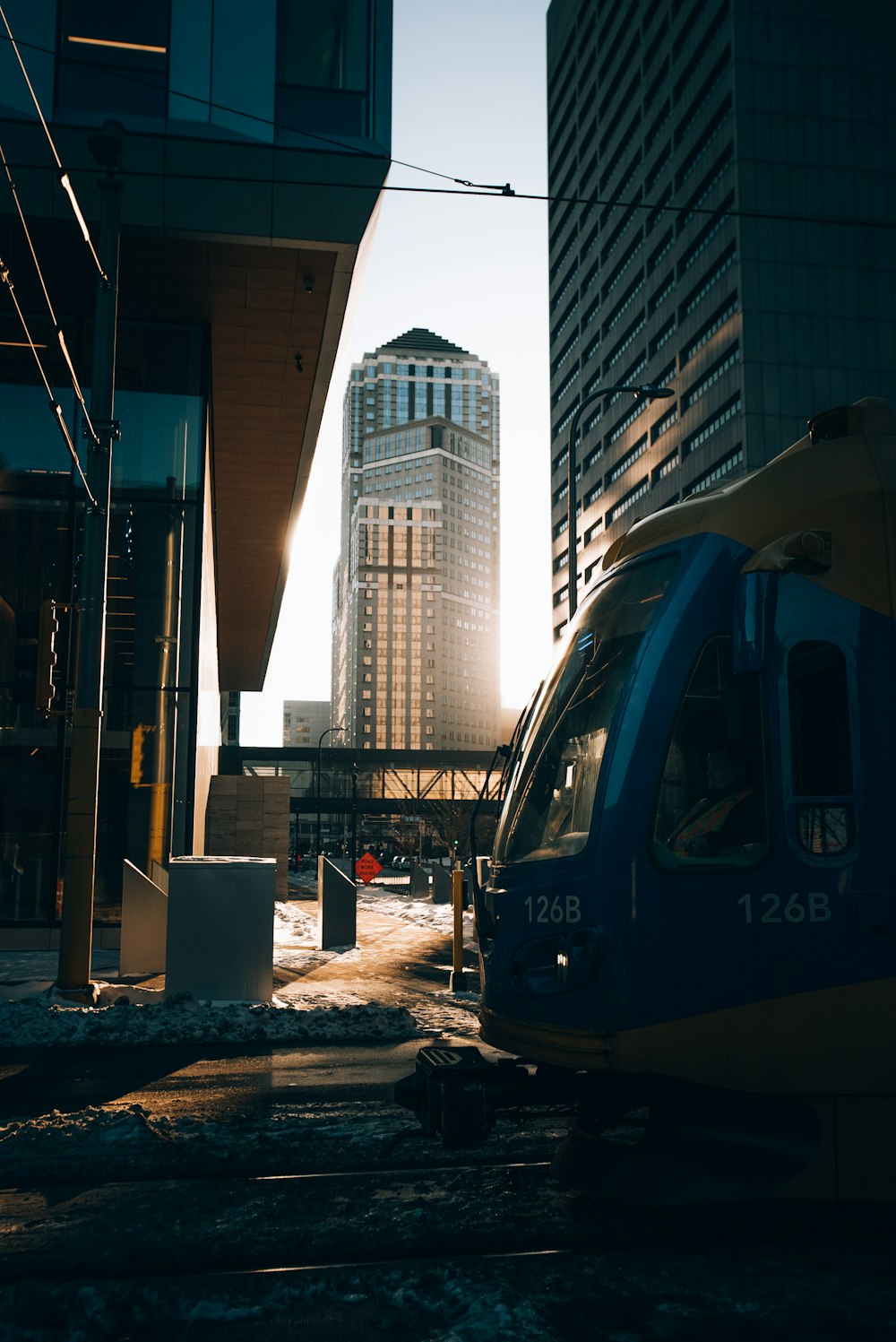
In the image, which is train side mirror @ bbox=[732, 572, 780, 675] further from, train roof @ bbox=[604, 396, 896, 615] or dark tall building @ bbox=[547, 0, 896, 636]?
dark tall building @ bbox=[547, 0, 896, 636]

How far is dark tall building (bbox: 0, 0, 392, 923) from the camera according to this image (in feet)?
49.9

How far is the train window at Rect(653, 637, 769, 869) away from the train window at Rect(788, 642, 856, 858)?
0.15 metres

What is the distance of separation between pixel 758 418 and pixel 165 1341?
71.6 metres

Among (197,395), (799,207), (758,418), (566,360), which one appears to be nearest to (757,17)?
(799,207)

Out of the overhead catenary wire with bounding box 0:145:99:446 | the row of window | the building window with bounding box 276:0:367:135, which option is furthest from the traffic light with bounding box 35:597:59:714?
the row of window

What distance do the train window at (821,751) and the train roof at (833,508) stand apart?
1.15ft

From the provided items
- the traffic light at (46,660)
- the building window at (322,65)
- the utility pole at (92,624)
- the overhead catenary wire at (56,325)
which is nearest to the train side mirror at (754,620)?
the overhead catenary wire at (56,325)

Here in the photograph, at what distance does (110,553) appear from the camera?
17.5m

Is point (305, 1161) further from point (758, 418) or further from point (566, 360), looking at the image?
point (566, 360)

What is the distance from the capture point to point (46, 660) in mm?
10703

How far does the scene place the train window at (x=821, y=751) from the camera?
4.49 metres

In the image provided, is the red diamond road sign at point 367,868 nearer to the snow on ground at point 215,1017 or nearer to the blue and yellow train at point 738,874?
the snow on ground at point 215,1017

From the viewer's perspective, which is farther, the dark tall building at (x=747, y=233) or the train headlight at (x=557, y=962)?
the dark tall building at (x=747, y=233)

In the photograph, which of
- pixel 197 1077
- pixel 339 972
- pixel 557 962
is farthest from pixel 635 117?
pixel 557 962
